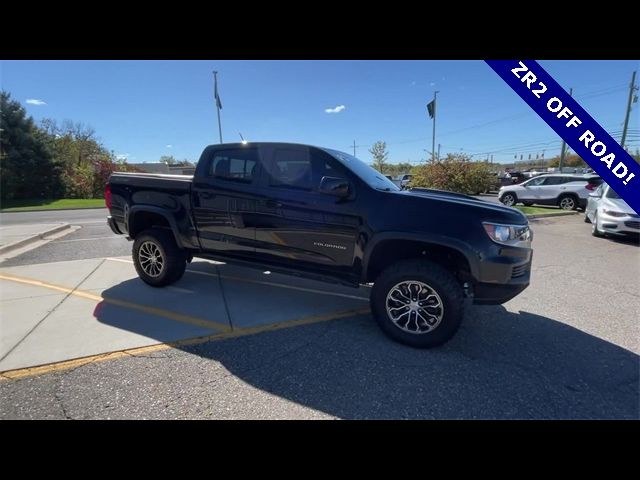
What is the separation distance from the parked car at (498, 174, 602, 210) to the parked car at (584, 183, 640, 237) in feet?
17.5

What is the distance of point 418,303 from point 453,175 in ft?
35.2

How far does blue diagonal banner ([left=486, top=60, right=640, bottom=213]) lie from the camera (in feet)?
8.26

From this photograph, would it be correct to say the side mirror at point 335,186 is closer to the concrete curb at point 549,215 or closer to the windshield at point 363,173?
the windshield at point 363,173

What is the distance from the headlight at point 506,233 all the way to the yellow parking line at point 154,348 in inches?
68.6

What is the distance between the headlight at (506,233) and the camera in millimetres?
2941

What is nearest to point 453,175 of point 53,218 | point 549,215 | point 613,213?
point 549,215

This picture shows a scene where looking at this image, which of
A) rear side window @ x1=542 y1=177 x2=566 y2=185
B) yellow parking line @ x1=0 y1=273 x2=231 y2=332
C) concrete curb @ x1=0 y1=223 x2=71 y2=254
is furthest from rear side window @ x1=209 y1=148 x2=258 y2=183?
rear side window @ x1=542 y1=177 x2=566 y2=185

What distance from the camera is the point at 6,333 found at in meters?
3.34

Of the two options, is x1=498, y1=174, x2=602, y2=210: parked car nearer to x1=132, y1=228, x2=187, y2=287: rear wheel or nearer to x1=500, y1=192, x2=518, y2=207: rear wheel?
x1=500, y1=192, x2=518, y2=207: rear wheel

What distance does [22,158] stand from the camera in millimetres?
23328

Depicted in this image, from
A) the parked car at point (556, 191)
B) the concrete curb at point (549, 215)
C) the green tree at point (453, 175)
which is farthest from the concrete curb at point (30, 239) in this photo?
the parked car at point (556, 191)
